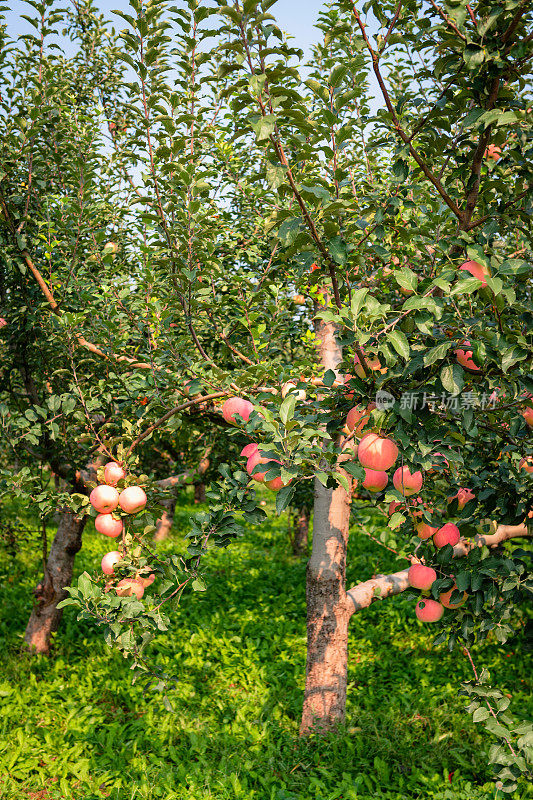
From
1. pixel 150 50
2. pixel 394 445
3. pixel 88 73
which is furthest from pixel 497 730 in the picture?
pixel 88 73

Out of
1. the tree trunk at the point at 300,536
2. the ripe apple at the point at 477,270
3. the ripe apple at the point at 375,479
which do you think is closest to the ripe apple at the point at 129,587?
the ripe apple at the point at 375,479

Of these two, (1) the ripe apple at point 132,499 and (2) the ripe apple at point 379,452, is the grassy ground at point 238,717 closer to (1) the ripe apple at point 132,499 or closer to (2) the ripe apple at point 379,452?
(1) the ripe apple at point 132,499

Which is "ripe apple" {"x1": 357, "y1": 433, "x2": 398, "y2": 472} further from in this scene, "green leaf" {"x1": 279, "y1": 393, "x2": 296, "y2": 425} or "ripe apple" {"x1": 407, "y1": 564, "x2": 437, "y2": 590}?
"ripe apple" {"x1": 407, "y1": 564, "x2": 437, "y2": 590}

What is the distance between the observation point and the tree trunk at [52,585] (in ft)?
16.8

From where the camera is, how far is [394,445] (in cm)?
195

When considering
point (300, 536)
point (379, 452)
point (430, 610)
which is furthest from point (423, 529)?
point (300, 536)

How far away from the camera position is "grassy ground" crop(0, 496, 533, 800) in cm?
350

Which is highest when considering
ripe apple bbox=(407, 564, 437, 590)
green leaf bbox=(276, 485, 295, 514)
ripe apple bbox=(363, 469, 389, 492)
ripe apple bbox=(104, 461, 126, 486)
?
green leaf bbox=(276, 485, 295, 514)

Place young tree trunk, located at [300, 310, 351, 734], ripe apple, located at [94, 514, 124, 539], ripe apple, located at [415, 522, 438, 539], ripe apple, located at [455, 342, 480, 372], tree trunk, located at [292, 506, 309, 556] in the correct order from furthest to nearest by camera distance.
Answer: tree trunk, located at [292, 506, 309, 556], young tree trunk, located at [300, 310, 351, 734], ripe apple, located at [94, 514, 124, 539], ripe apple, located at [415, 522, 438, 539], ripe apple, located at [455, 342, 480, 372]

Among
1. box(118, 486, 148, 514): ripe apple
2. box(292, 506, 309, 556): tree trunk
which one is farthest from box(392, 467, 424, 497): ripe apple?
box(292, 506, 309, 556): tree trunk

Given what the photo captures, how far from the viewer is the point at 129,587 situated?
2539mm

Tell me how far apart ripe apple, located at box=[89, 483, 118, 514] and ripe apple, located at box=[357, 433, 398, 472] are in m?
1.30

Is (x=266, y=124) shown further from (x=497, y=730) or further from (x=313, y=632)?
(x=313, y=632)

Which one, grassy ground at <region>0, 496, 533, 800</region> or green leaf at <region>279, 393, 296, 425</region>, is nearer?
green leaf at <region>279, 393, 296, 425</region>
